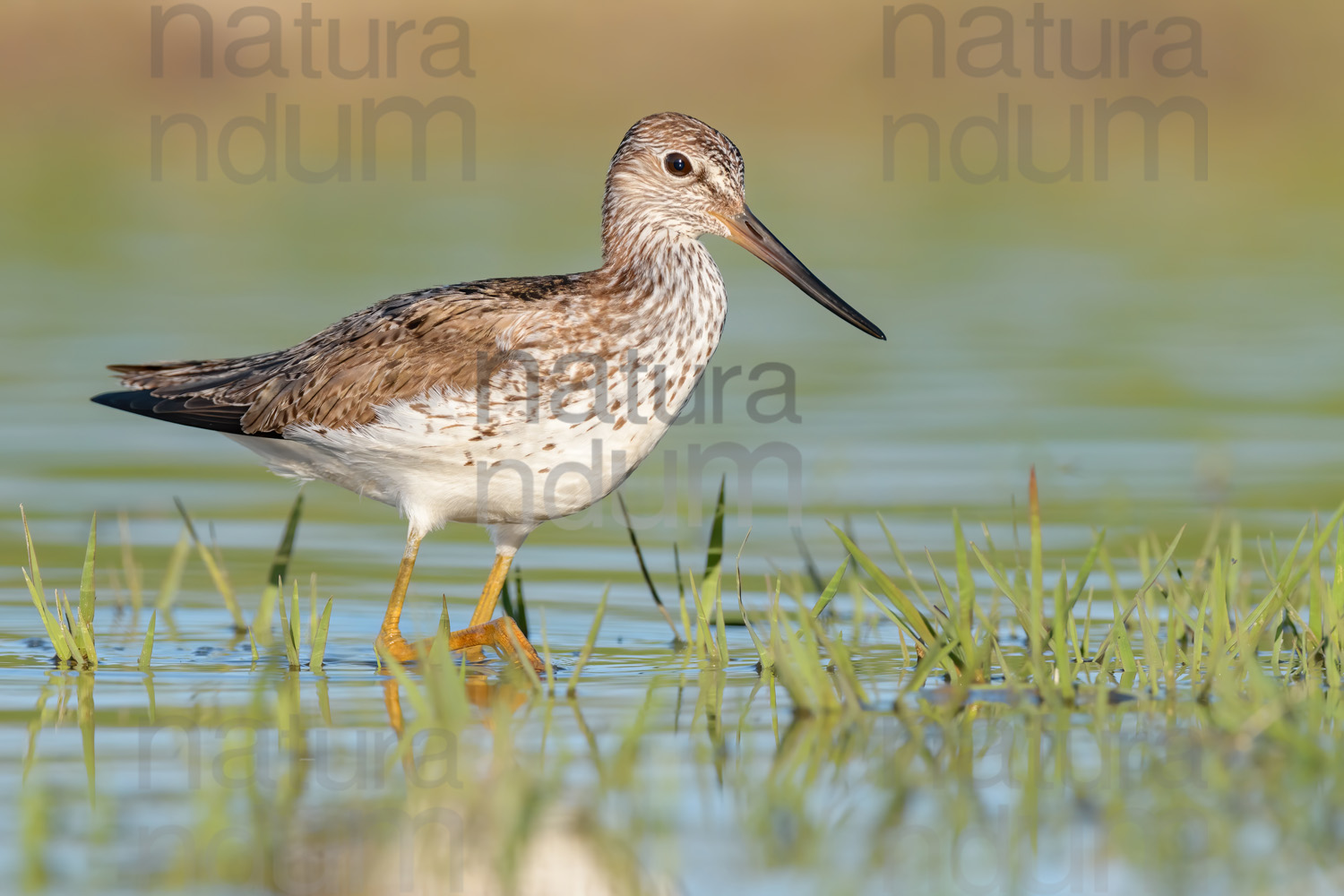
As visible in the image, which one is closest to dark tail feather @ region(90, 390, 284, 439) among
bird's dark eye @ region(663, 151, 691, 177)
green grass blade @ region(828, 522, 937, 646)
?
bird's dark eye @ region(663, 151, 691, 177)

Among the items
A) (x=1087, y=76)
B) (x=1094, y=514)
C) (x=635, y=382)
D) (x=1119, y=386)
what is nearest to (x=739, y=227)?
(x=635, y=382)

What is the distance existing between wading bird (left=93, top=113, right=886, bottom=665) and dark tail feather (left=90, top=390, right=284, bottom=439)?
0.04 ft

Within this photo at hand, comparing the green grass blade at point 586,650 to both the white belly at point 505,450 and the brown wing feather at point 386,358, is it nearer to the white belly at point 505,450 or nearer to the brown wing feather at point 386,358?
the white belly at point 505,450

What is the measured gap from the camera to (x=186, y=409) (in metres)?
9.20

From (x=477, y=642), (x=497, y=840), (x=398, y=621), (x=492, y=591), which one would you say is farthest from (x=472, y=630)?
(x=497, y=840)

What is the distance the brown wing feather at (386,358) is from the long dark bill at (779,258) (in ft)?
2.84

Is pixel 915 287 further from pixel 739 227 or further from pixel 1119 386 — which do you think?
pixel 739 227

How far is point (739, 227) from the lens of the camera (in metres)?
9.12

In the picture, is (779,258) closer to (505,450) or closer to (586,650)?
(505,450)

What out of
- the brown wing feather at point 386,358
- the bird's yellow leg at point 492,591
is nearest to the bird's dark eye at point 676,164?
the brown wing feather at point 386,358

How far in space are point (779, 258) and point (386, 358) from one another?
1999 millimetres

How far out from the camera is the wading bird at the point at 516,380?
806cm

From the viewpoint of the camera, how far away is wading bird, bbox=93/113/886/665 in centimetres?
806

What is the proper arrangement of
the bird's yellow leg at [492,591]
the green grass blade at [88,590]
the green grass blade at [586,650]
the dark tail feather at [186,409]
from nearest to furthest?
the green grass blade at [586,650], the green grass blade at [88,590], the bird's yellow leg at [492,591], the dark tail feather at [186,409]
